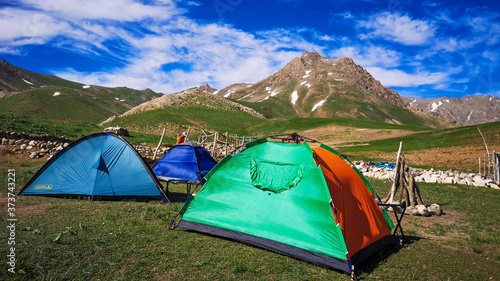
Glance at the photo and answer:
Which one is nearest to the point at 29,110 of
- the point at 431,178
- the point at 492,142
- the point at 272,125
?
the point at 272,125

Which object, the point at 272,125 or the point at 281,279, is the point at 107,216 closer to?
the point at 281,279

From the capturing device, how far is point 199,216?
7500 millimetres

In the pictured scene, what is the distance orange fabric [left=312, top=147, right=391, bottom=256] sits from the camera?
616cm

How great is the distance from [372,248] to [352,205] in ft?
3.80

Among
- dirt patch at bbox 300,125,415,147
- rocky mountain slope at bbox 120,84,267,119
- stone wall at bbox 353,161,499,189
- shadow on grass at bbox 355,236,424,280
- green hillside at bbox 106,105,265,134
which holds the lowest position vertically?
shadow on grass at bbox 355,236,424,280

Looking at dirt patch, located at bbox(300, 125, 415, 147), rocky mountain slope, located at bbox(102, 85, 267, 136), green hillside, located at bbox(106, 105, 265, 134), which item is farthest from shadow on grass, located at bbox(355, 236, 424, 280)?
green hillside, located at bbox(106, 105, 265, 134)

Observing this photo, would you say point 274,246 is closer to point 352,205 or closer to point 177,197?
point 352,205

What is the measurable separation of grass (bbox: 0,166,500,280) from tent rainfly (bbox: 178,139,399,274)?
12.1 inches

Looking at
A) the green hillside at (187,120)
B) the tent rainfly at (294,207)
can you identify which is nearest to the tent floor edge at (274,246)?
the tent rainfly at (294,207)

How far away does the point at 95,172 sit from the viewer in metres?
9.85

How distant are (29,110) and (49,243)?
127221 millimetres

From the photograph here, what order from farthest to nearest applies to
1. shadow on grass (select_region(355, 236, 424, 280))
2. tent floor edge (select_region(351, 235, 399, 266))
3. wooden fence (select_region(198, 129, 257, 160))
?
wooden fence (select_region(198, 129, 257, 160)), tent floor edge (select_region(351, 235, 399, 266)), shadow on grass (select_region(355, 236, 424, 280))

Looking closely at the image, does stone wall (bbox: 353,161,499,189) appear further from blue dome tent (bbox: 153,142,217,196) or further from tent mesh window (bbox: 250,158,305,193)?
tent mesh window (bbox: 250,158,305,193)

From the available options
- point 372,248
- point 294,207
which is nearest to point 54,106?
point 294,207
